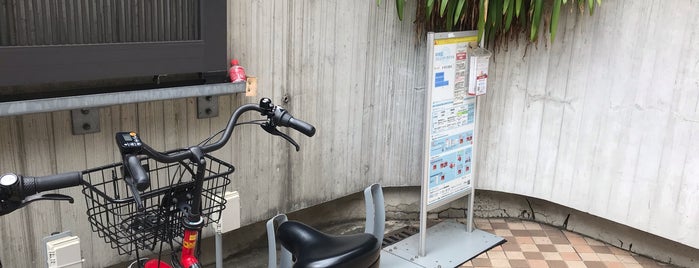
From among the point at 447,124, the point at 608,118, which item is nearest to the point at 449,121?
the point at 447,124

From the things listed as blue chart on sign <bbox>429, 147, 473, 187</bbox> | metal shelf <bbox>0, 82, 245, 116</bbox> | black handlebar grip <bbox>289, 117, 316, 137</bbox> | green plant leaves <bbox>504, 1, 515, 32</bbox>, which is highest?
green plant leaves <bbox>504, 1, 515, 32</bbox>

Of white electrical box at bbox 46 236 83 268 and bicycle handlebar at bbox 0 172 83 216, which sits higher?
bicycle handlebar at bbox 0 172 83 216

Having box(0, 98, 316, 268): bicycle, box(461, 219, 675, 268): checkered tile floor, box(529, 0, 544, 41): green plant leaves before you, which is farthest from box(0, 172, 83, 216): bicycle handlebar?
box(529, 0, 544, 41): green plant leaves

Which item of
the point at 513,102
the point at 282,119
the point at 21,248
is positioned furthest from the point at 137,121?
the point at 513,102

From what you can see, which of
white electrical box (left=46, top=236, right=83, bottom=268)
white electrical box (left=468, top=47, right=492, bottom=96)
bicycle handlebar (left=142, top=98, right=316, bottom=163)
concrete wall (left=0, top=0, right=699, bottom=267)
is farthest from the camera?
white electrical box (left=468, top=47, right=492, bottom=96)

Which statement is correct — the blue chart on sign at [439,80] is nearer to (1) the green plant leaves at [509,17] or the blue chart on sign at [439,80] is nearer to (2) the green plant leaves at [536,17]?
(1) the green plant leaves at [509,17]

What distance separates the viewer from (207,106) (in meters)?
2.64

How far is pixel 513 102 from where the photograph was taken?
11.8 feet

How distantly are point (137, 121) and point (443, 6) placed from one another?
166 cm

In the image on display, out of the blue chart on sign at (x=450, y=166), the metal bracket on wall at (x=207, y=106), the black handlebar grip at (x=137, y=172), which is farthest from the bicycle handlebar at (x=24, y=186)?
the blue chart on sign at (x=450, y=166)

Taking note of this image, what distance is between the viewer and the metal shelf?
1946 millimetres

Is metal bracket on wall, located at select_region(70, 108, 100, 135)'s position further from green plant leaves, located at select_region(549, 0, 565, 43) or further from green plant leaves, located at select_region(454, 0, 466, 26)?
green plant leaves, located at select_region(549, 0, 565, 43)

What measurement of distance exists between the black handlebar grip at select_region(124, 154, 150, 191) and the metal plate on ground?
6.39 feet

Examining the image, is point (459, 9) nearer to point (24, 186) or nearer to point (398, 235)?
point (398, 235)
